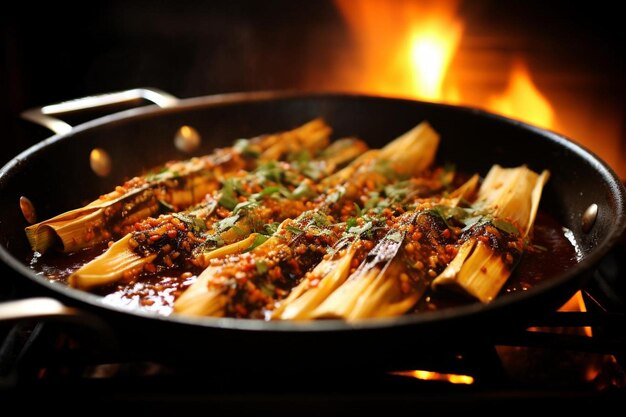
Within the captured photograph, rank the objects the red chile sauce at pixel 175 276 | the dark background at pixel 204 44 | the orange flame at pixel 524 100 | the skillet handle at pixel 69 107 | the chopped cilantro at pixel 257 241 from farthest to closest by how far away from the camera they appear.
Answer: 1. the orange flame at pixel 524 100
2. the dark background at pixel 204 44
3. the skillet handle at pixel 69 107
4. the chopped cilantro at pixel 257 241
5. the red chile sauce at pixel 175 276

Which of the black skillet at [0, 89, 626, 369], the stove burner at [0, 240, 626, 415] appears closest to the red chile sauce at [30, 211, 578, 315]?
the black skillet at [0, 89, 626, 369]

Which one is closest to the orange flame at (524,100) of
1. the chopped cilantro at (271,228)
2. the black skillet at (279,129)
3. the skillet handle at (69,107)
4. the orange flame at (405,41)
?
the orange flame at (405,41)

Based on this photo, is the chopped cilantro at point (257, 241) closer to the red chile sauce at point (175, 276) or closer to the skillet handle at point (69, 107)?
the red chile sauce at point (175, 276)

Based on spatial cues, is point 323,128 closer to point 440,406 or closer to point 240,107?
point 240,107

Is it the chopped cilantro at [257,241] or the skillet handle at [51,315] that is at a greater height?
the skillet handle at [51,315]

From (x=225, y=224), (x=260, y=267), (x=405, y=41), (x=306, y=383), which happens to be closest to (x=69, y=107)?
(x=225, y=224)

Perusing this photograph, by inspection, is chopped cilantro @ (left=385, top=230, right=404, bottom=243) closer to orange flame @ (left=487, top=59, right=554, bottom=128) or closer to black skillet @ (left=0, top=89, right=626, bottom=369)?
black skillet @ (left=0, top=89, right=626, bottom=369)
